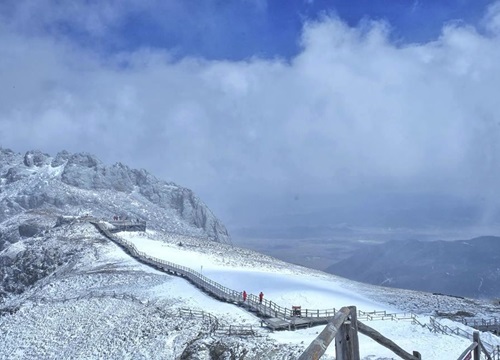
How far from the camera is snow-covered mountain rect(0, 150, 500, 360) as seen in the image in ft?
88.4

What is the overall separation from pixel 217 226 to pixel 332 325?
6497 inches

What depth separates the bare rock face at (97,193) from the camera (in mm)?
142375

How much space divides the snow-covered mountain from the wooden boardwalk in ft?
3.09

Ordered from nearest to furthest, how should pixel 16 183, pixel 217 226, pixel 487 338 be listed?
1. pixel 487 338
2. pixel 16 183
3. pixel 217 226

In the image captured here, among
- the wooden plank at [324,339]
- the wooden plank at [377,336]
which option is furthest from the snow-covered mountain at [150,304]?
the wooden plank at [324,339]

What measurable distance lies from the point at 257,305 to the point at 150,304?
30.3ft

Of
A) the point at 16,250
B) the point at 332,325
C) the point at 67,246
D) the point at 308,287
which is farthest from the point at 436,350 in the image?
the point at 16,250

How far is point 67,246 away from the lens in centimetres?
7325

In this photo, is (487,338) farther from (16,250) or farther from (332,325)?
(16,250)

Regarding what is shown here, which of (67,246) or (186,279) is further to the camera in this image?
(67,246)

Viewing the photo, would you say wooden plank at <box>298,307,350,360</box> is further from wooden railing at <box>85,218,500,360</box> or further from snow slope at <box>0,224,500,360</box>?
snow slope at <box>0,224,500,360</box>

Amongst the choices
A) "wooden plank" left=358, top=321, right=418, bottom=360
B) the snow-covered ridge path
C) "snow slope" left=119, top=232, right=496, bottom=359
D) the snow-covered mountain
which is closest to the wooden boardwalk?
the snow-covered ridge path

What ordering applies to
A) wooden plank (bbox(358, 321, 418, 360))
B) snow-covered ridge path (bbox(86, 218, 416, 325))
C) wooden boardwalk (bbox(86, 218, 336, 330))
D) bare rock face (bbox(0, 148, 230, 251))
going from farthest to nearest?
1. bare rock face (bbox(0, 148, 230, 251))
2. snow-covered ridge path (bbox(86, 218, 416, 325))
3. wooden boardwalk (bbox(86, 218, 336, 330))
4. wooden plank (bbox(358, 321, 418, 360))

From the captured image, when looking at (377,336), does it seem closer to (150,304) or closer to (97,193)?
(150,304)
